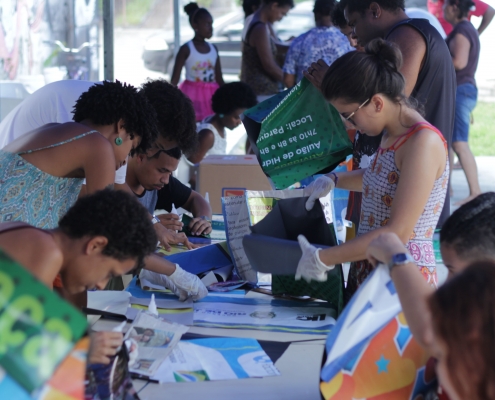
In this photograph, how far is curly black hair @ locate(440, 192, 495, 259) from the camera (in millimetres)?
1377

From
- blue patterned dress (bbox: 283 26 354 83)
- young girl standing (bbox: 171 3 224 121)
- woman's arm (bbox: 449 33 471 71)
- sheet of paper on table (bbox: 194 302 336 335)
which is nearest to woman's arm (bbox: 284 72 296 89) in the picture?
blue patterned dress (bbox: 283 26 354 83)

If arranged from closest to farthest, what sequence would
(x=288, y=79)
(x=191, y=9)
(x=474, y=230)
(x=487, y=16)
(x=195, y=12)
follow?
(x=474, y=230), (x=288, y=79), (x=195, y=12), (x=191, y=9), (x=487, y=16)

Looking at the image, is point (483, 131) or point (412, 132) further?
point (483, 131)

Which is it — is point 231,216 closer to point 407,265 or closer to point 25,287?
point 407,265

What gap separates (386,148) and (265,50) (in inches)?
153

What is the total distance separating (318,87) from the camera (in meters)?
2.23

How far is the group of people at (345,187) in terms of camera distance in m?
1.07

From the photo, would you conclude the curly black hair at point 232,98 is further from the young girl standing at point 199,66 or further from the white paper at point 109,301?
the white paper at point 109,301

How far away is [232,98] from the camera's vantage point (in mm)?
4434

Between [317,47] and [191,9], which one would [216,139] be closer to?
[317,47]

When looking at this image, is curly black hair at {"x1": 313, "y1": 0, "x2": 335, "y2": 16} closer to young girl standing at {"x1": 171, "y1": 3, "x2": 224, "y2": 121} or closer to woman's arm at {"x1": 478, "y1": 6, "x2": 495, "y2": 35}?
young girl standing at {"x1": 171, "y1": 3, "x2": 224, "y2": 121}

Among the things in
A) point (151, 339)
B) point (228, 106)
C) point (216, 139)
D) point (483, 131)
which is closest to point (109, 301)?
point (151, 339)

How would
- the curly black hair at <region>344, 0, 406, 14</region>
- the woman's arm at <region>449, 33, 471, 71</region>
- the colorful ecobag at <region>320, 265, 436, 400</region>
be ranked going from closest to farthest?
the colorful ecobag at <region>320, 265, 436, 400</region>, the curly black hair at <region>344, 0, 406, 14</region>, the woman's arm at <region>449, 33, 471, 71</region>

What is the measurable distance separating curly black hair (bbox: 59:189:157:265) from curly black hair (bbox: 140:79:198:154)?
1092mm
